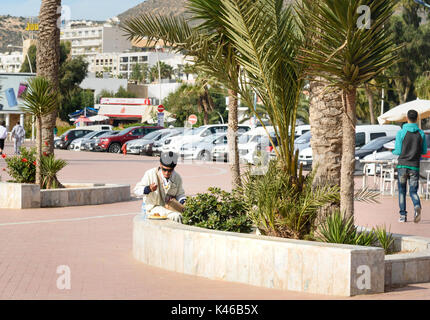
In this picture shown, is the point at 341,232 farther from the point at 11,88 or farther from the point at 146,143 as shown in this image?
the point at 11,88

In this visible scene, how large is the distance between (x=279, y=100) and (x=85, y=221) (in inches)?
197

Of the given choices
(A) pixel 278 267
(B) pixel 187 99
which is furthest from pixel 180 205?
(B) pixel 187 99

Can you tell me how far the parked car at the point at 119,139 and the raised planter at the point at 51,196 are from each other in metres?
29.8

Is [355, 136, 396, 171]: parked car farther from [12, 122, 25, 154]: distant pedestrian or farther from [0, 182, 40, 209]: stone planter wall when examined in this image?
[12, 122, 25, 154]: distant pedestrian

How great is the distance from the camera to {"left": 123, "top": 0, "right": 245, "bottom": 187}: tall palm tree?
9.30m

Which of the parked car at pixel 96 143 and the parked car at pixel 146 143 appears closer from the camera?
the parked car at pixel 146 143

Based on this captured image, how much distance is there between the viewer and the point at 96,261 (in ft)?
29.1

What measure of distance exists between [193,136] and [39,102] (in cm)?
2317

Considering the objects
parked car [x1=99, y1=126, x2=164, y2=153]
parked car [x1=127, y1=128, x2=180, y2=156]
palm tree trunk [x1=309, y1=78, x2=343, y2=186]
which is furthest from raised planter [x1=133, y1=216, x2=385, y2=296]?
parked car [x1=99, y1=126, x2=164, y2=153]

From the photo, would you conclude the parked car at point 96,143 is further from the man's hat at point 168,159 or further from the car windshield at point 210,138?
the man's hat at point 168,159

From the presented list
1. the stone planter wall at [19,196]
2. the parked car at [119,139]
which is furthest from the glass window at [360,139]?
the parked car at [119,139]

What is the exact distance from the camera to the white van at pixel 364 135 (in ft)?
93.1

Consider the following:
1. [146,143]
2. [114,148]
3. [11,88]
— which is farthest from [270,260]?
[11,88]

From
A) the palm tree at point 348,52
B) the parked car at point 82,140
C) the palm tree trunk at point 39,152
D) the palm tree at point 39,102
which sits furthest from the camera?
the parked car at point 82,140
